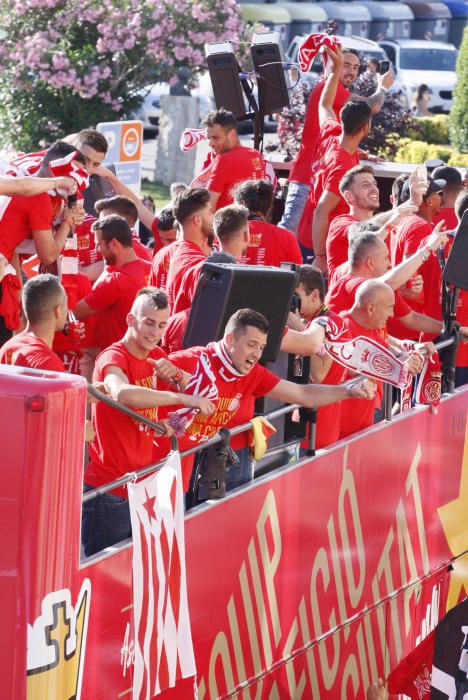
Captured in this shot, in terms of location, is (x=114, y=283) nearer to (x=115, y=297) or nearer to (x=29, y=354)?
(x=115, y=297)

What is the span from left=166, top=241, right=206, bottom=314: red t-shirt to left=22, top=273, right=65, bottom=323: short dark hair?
1461 millimetres

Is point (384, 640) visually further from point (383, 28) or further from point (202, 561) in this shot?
point (383, 28)

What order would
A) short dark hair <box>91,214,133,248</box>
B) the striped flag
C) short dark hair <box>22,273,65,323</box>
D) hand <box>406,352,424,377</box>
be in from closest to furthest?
the striped flag
short dark hair <box>22,273,65,323</box>
hand <box>406,352,424,377</box>
short dark hair <box>91,214,133,248</box>

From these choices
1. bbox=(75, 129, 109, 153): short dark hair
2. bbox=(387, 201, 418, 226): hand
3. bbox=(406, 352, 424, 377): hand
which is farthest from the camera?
bbox=(75, 129, 109, 153): short dark hair

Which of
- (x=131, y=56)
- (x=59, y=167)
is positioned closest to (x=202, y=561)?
(x=59, y=167)

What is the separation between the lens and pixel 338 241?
29.7ft

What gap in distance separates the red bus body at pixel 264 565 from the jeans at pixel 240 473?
0.15 meters

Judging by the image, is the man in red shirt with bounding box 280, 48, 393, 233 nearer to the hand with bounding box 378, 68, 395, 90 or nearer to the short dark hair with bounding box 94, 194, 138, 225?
the hand with bounding box 378, 68, 395, 90

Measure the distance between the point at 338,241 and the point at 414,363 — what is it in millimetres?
1929

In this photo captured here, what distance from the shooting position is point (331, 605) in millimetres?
7312

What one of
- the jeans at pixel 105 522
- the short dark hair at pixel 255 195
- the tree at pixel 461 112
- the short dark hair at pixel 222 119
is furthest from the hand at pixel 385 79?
the tree at pixel 461 112

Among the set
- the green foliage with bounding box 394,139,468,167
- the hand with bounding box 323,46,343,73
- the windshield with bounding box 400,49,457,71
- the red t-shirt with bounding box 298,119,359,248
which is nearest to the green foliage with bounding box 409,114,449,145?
the green foliage with bounding box 394,139,468,167

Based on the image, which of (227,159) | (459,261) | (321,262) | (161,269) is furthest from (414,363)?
(227,159)

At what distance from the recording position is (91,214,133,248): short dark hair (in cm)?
759
